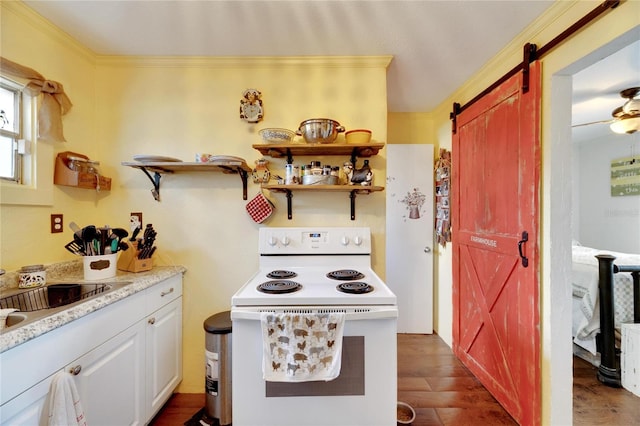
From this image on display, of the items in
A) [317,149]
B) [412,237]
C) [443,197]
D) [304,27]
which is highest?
[304,27]

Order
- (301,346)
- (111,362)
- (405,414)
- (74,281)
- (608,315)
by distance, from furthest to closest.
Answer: (608,315), (405,414), (74,281), (111,362), (301,346)

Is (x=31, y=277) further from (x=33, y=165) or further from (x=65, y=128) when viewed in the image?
(x=65, y=128)

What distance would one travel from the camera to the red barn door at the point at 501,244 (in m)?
1.52

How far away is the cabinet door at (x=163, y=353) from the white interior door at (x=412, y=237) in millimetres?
1933

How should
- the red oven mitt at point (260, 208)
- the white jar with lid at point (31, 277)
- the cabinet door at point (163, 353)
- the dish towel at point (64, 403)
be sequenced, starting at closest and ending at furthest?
1. the dish towel at point (64, 403)
2. the white jar with lid at point (31, 277)
3. the cabinet door at point (163, 353)
4. the red oven mitt at point (260, 208)

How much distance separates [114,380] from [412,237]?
250 centimetres

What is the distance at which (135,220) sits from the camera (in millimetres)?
1854

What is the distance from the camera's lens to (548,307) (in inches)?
57.2

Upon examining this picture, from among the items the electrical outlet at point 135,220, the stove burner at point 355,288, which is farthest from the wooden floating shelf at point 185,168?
the stove burner at point 355,288

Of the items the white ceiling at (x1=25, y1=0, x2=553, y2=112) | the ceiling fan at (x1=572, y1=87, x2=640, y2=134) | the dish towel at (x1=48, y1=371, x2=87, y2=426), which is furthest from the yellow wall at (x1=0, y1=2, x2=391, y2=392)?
the ceiling fan at (x1=572, y1=87, x2=640, y2=134)

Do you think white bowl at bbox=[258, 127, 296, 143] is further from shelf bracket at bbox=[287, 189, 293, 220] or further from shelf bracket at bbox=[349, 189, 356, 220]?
shelf bracket at bbox=[349, 189, 356, 220]

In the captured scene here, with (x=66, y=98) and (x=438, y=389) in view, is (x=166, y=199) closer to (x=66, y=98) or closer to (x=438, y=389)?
(x=66, y=98)

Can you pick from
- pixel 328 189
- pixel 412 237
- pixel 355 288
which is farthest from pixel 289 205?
pixel 412 237

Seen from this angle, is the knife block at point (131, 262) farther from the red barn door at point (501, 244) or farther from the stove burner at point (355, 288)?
the red barn door at point (501, 244)
